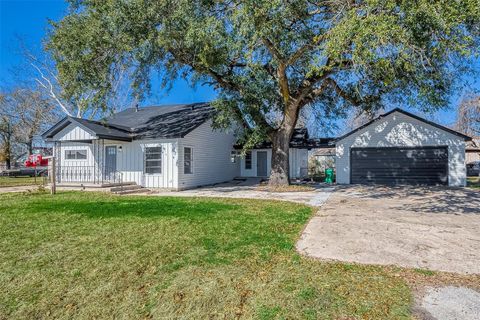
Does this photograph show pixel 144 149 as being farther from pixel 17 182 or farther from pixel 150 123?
pixel 17 182

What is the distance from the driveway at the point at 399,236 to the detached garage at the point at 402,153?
774cm

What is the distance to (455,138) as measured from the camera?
15.4 meters

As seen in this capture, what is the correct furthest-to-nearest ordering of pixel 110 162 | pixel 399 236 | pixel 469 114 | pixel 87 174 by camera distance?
pixel 469 114
pixel 87 174
pixel 110 162
pixel 399 236

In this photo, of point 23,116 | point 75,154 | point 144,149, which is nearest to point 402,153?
point 144,149

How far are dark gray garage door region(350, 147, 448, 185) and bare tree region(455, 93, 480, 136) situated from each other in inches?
313

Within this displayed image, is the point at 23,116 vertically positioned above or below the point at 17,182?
above

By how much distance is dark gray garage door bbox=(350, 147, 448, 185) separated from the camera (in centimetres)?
1575

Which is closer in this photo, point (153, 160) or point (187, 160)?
point (153, 160)

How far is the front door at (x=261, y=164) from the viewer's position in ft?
69.5

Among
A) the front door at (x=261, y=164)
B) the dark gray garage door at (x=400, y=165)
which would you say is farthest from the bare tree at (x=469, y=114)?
the front door at (x=261, y=164)

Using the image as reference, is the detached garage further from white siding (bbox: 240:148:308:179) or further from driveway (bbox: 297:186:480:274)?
driveway (bbox: 297:186:480:274)

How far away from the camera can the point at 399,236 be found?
5.49m

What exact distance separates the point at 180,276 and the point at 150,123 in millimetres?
14003

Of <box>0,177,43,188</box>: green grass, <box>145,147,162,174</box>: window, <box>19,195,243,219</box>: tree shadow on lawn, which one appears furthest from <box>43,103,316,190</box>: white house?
<box>19,195,243,219</box>: tree shadow on lawn
